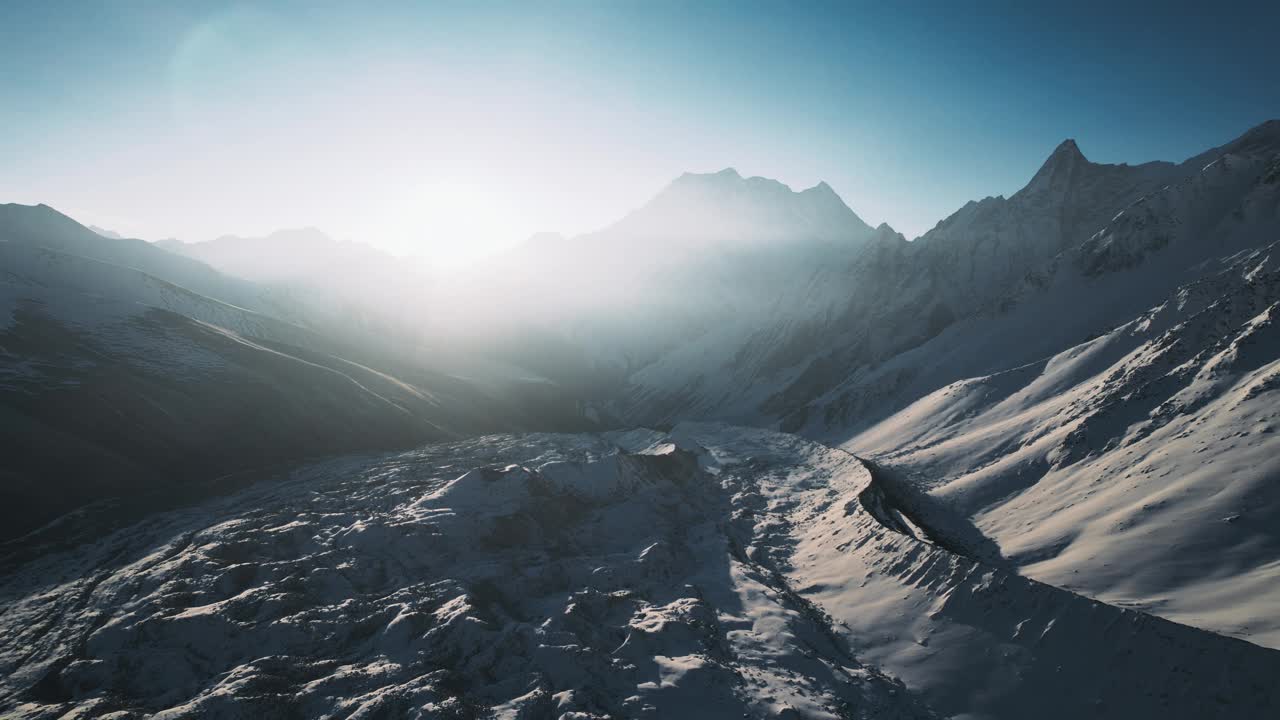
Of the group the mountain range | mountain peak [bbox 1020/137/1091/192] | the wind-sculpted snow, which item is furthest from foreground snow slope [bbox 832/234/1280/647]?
mountain peak [bbox 1020/137/1091/192]

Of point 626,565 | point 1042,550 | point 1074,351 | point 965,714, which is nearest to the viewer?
point 965,714

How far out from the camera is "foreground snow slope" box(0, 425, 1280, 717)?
26.2 meters

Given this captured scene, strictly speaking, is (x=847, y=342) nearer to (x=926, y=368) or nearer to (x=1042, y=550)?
(x=926, y=368)

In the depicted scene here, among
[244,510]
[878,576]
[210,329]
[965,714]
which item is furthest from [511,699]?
[210,329]

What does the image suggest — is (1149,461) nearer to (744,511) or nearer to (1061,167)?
(744,511)

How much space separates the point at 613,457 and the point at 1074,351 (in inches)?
2561

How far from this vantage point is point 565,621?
3444cm

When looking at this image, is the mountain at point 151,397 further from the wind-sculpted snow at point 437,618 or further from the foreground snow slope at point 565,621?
the wind-sculpted snow at point 437,618

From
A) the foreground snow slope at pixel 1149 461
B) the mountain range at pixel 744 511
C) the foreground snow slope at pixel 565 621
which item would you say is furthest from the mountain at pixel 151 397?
the foreground snow slope at pixel 1149 461

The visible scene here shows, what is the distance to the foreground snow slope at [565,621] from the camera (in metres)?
26.2

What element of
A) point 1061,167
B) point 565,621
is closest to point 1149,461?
point 565,621

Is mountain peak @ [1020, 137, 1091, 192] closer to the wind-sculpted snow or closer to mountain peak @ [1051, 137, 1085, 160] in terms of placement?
mountain peak @ [1051, 137, 1085, 160]

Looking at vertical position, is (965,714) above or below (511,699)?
above

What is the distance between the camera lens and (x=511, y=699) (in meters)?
28.0
